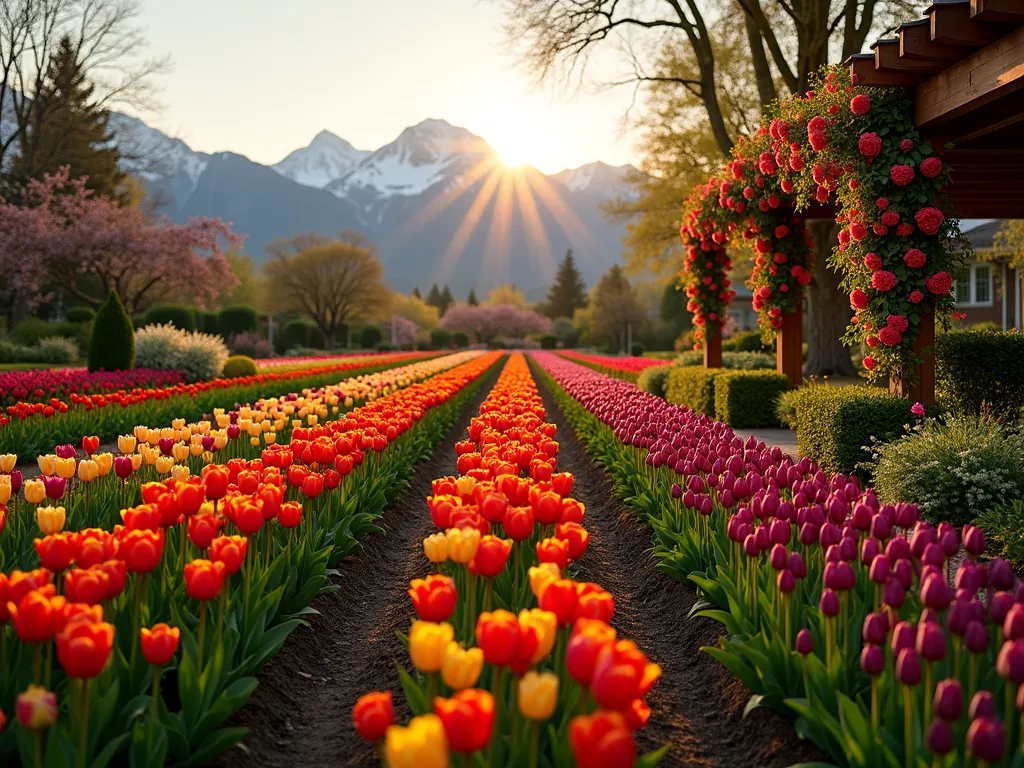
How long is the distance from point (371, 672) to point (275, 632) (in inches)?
26.6

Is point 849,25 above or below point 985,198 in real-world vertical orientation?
above

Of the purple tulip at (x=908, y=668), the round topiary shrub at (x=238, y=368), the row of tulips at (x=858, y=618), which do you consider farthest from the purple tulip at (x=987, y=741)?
the round topiary shrub at (x=238, y=368)

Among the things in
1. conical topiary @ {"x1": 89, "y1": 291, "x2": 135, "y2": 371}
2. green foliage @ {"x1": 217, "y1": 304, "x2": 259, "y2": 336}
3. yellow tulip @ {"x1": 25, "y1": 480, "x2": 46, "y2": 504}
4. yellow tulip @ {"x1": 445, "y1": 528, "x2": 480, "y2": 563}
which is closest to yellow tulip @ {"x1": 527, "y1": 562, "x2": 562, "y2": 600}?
yellow tulip @ {"x1": 445, "y1": 528, "x2": 480, "y2": 563}

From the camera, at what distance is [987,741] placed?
5.80 feet

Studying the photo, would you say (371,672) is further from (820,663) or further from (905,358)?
(905,358)

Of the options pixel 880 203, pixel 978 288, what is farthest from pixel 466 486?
pixel 978 288

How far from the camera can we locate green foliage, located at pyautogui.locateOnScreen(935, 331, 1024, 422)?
9.30 meters

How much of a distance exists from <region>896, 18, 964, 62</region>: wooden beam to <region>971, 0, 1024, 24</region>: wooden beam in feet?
2.58

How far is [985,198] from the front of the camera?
11984 mm

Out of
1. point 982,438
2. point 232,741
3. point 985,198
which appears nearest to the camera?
point 232,741

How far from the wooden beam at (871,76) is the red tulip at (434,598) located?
739 cm

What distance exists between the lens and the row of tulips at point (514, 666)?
1600 mm

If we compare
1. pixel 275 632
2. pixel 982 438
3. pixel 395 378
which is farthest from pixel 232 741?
pixel 395 378

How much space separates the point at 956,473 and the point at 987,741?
4404 millimetres
